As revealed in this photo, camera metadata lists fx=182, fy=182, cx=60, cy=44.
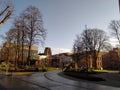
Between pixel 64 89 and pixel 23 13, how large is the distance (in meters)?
34.1

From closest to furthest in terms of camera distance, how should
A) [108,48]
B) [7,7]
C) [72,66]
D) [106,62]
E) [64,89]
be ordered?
[7,7] → [64,89] → [72,66] → [108,48] → [106,62]

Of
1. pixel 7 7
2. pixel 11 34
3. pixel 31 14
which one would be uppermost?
pixel 31 14

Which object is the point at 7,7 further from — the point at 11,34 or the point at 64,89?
the point at 11,34

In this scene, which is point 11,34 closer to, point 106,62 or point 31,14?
point 31,14

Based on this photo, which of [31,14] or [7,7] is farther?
[31,14]

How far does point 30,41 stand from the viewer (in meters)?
47.1

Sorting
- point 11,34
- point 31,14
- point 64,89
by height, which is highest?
point 31,14

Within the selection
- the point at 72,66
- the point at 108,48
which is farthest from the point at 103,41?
the point at 72,66

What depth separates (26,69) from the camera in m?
46.8

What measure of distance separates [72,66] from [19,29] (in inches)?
754

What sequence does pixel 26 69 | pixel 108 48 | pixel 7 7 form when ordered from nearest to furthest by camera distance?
pixel 7 7 → pixel 26 69 → pixel 108 48

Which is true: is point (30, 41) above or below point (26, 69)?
above

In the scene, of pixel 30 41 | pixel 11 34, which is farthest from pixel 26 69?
pixel 11 34

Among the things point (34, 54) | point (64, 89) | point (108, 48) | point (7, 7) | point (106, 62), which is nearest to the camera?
point (7, 7)
